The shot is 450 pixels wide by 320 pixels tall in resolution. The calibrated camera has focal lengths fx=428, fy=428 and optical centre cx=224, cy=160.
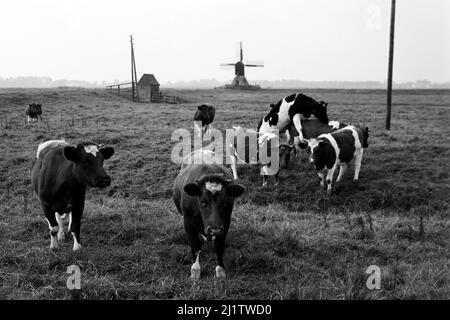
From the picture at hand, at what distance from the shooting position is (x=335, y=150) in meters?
12.1

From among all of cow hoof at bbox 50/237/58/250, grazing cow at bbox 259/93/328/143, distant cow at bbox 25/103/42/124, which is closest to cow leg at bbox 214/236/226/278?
cow hoof at bbox 50/237/58/250

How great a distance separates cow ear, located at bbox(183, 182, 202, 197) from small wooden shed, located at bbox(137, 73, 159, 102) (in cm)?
4723

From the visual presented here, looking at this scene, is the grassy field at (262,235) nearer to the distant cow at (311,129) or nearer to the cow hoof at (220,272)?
the cow hoof at (220,272)

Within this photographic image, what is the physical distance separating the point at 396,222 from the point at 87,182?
643 centimetres

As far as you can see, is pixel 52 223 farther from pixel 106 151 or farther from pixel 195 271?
pixel 195 271

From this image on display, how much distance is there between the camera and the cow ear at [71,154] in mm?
7027

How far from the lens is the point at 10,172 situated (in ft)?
48.0

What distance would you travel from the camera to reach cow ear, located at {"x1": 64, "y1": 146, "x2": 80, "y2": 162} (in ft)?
23.1

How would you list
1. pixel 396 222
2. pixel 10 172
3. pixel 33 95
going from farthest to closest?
1. pixel 33 95
2. pixel 10 172
3. pixel 396 222

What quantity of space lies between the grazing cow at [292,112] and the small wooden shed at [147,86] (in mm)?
37843

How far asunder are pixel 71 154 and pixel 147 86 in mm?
47225

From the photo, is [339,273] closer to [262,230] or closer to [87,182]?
[262,230]
